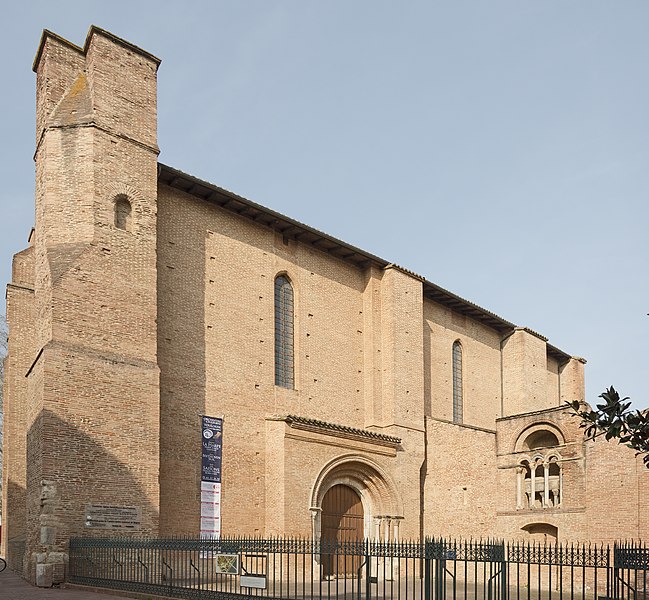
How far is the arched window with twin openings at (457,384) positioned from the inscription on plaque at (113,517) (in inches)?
541

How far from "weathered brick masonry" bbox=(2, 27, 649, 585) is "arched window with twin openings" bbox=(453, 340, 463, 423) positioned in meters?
0.12

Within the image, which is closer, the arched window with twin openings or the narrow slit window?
the narrow slit window

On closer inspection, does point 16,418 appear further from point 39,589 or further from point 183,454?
point 39,589

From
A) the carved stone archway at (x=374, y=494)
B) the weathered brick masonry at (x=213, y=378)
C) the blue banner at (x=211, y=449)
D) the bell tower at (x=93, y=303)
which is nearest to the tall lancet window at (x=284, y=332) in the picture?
the weathered brick masonry at (x=213, y=378)

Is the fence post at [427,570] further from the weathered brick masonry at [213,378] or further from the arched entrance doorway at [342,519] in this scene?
the arched entrance doorway at [342,519]

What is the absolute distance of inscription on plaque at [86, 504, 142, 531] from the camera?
51.0 feet

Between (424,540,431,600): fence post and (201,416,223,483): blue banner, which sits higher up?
(201,416,223,483): blue banner

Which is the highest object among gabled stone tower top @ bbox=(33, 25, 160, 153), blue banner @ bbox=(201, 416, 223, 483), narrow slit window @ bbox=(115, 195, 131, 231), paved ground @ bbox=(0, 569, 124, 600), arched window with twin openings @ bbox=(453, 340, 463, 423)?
gabled stone tower top @ bbox=(33, 25, 160, 153)

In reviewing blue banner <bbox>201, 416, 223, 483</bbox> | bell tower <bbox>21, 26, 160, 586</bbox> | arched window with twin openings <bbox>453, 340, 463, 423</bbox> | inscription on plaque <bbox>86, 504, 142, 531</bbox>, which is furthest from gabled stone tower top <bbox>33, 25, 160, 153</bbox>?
arched window with twin openings <bbox>453, 340, 463, 423</bbox>

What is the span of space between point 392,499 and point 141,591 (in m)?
9.87

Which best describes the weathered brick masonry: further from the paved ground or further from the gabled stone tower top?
the paved ground

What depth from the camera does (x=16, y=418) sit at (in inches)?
832

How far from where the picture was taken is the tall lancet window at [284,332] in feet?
70.2

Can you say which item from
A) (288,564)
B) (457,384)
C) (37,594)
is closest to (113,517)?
(37,594)
